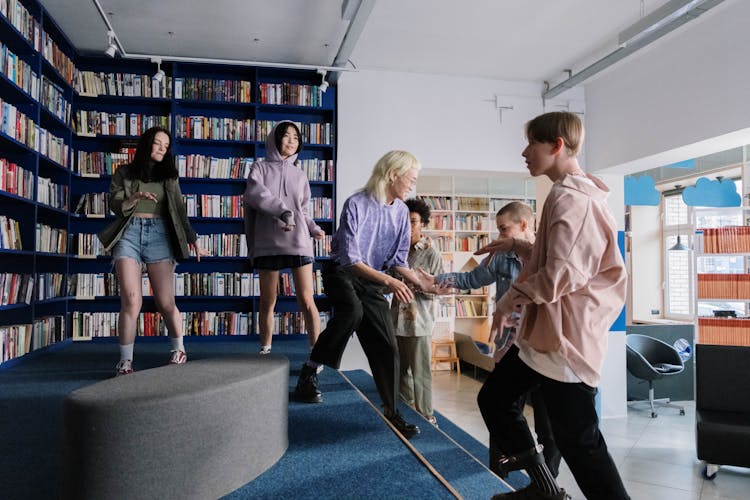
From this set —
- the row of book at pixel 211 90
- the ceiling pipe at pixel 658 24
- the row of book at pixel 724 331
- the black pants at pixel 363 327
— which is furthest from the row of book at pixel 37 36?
the row of book at pixel 724 331

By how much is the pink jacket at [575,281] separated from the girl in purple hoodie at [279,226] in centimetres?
169

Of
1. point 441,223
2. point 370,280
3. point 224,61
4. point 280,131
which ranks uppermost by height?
point 224,61

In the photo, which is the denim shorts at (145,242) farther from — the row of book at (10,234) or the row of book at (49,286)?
the row of book at (49,286)

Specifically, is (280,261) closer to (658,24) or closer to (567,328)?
(567,328)

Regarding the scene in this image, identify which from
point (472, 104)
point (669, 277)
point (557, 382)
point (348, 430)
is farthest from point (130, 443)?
point (669, 277)

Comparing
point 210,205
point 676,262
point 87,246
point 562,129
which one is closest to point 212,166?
point 210,205

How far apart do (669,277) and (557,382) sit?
31.8 ft

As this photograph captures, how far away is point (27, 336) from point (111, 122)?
2540mm

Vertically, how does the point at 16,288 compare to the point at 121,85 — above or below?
below

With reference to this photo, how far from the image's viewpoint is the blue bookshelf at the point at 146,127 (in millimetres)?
5172

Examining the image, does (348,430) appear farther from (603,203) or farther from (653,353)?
(653,353)

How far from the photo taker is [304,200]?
134 inches

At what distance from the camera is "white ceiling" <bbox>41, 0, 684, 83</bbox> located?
4.76 meters

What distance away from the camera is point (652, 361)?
22.5 ft
